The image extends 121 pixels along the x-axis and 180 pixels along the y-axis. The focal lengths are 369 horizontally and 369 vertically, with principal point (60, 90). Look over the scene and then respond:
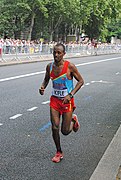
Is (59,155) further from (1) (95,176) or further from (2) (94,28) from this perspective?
(2) (94,28)

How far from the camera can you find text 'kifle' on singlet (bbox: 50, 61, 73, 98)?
509cm

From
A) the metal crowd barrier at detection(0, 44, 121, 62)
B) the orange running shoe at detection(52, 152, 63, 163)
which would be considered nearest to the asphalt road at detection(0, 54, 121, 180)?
the orange running shoe at detection(52, 152, 63, 163)

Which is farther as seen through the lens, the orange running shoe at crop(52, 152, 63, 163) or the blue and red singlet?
the orange running shoe at crop(52, 152, 63, 163)

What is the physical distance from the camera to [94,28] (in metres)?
60.0

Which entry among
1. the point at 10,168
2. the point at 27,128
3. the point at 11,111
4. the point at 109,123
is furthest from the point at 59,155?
the point at 11,111

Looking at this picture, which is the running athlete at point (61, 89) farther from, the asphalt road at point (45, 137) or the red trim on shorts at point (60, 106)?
the asphalt road at point (45, 137)

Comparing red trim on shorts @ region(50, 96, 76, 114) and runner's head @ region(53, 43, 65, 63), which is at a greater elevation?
runner's head @ region(53, 43, 65, 63)

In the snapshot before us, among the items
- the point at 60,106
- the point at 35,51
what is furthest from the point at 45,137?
the point at 35,51

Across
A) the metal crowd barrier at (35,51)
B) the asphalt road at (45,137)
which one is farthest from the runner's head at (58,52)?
the metal crowd barrier at (35,51)

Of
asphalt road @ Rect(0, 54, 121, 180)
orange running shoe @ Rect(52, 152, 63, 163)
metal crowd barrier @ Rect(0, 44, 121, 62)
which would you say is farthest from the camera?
metal crowd barrier @ Rect(0, 44, 121, 62)

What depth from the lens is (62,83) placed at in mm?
5125

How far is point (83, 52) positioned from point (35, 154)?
1454 inches

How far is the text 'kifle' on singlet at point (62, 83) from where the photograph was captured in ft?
16.7

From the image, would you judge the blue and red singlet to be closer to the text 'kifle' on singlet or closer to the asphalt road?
the text 'kifle' on singlet
